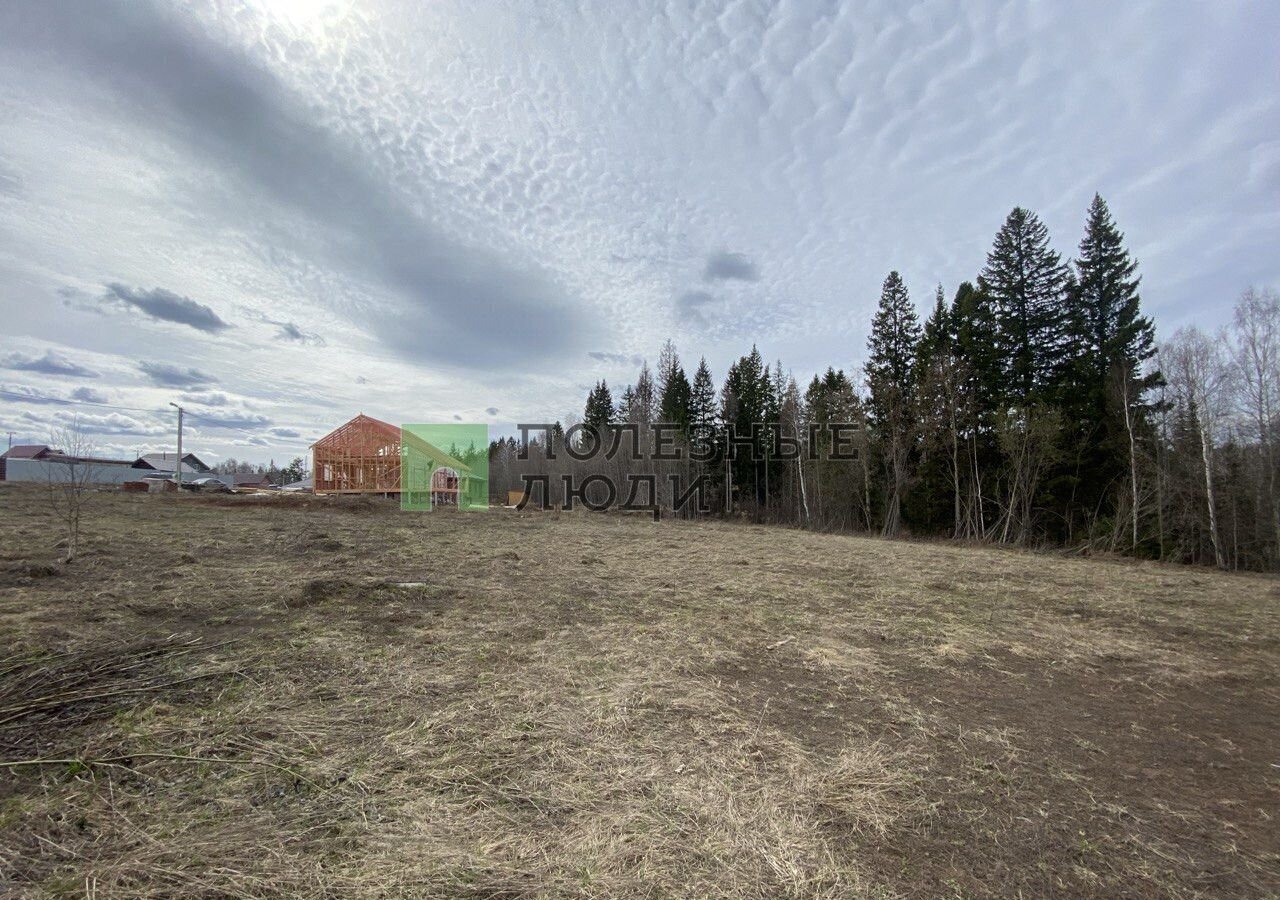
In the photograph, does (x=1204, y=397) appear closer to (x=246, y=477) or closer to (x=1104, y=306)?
(x=1104, y=306)

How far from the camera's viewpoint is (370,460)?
1207 inches

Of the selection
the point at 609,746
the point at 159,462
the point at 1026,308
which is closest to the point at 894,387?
the point at 1026,308

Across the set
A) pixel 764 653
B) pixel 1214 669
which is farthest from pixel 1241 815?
pixel 1214 669

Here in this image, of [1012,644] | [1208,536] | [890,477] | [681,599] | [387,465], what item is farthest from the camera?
[387,465]

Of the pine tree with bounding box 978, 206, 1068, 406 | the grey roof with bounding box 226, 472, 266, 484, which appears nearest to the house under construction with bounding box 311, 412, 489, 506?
the pine tree with bounding box 978, 206, 1068, 406

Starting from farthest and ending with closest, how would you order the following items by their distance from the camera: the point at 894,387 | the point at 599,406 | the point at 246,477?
the point at 246,477
the point at 599,406
the point at 894,387

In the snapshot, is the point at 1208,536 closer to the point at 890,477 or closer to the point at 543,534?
the point at 890,477

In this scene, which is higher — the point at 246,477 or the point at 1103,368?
the point at 1103,368

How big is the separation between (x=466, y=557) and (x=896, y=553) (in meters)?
11.8

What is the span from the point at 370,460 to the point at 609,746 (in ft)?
105

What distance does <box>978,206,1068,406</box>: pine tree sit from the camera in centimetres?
2100

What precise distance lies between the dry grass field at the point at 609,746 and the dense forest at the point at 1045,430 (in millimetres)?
13417

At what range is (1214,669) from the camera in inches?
195

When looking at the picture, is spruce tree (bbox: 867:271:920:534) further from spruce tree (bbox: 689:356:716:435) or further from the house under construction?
the house under construction
